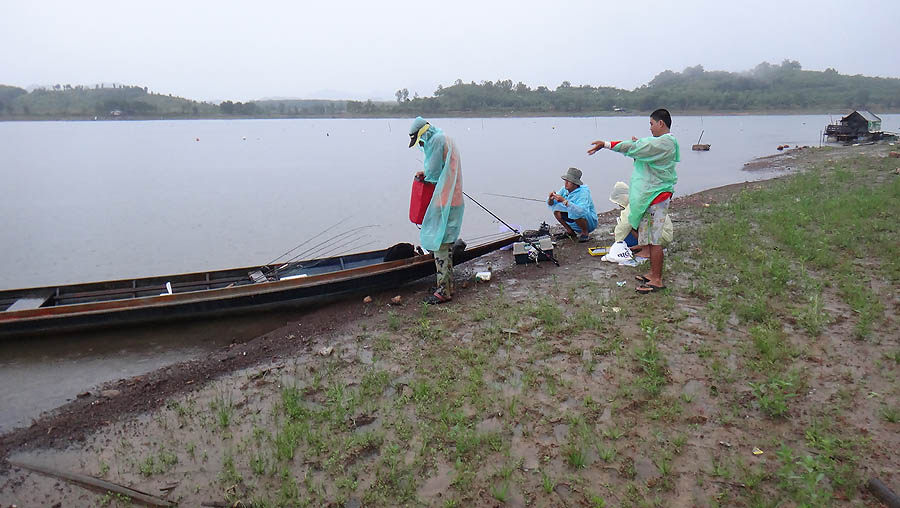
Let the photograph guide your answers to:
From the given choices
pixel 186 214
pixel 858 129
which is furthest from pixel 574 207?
pixel 858 129

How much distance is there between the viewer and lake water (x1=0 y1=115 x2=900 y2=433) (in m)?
6.33

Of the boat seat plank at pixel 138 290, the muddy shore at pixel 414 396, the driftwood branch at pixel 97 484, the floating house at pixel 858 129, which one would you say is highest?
the floating house at pixel 858 129

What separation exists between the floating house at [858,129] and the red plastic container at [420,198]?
103 feet

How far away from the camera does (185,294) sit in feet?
21.5

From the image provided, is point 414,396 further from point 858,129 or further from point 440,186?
point 858,129

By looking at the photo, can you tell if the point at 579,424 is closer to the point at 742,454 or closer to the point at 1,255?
the point at 742,454

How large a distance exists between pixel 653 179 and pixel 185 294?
5244 mm

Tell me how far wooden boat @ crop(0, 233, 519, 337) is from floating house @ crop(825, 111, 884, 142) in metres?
30.3

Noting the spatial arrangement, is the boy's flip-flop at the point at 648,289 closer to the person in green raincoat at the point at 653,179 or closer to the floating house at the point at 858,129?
the person in green raincoat at the point at 653,179

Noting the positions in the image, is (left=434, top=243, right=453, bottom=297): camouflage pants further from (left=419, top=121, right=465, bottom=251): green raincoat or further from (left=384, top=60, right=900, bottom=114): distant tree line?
(left=384, top=60, right=900, bottom=114): distant tree line

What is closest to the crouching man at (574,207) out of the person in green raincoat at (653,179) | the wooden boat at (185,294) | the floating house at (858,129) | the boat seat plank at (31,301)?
→ the wooden boat at (185,294)

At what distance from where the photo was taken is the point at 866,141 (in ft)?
95.8

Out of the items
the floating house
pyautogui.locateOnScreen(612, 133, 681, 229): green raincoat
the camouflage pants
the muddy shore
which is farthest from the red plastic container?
the floating house

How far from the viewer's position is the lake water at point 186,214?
6.33m
